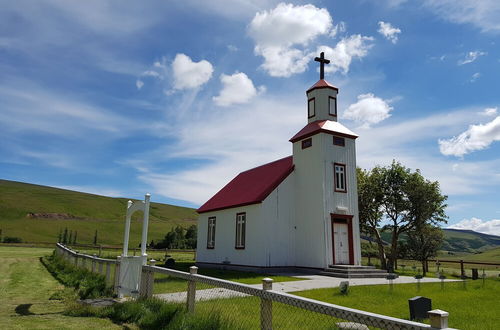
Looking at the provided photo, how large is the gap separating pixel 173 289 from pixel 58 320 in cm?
433

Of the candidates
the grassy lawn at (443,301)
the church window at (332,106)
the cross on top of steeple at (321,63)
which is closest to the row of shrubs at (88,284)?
the grassy lawn at (443,301)

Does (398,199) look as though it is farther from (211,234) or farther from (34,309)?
(34,309)

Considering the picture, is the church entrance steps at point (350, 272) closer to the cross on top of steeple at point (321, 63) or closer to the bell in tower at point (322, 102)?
the bell in tower at point (322, 102)

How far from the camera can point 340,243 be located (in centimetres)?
1927

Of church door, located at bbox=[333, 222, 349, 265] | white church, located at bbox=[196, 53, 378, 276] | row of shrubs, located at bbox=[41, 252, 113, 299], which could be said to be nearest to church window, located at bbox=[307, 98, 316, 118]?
white church, located at bbox=[196, 53, 378, 276]

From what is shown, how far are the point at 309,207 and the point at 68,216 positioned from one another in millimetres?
107102

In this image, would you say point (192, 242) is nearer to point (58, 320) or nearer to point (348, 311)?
point (58, 320)

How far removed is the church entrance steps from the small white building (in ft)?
1.50

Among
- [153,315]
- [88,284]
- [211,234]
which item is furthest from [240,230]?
[153,315]

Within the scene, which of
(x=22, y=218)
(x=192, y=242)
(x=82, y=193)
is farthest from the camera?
(x=82, y=193)

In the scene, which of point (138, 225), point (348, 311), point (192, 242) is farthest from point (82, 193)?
point (348, 311)

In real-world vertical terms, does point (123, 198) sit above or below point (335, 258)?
above

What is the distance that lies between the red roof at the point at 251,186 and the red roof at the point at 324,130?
1.94 metres

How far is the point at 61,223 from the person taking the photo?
330 ft
